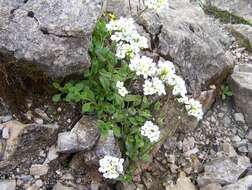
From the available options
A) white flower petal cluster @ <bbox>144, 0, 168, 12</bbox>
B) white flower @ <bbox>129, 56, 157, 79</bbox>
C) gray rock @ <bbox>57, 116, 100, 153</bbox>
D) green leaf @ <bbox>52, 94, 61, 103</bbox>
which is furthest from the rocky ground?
white flower petal cluster @ <bbox>144, 0, 168, 12</bbox>

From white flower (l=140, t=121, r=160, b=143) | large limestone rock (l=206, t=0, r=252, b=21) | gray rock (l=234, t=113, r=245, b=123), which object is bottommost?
gray rock (l=234, t=113, r=245, b=123)

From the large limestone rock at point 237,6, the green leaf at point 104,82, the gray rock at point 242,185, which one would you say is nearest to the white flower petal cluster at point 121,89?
the green leaf at point 104,82

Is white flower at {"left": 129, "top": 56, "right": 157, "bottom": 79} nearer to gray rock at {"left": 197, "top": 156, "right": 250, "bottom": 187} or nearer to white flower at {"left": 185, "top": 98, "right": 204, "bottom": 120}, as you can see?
white flower at {"left": 185, "top": 98, "right": 204, "bottom": 120}

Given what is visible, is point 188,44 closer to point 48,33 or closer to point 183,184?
point 183,184

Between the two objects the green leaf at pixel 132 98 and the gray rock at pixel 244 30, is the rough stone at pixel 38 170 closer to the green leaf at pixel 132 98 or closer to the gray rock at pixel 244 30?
the green leaf at pixel 132 98

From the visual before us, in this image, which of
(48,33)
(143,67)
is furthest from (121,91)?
(48,33)

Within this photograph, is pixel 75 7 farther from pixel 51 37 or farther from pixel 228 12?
pixel 228 12

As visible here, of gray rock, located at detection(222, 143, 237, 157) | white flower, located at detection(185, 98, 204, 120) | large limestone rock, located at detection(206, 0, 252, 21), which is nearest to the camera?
white flower, located at detection(185, 98, 204, 120)
